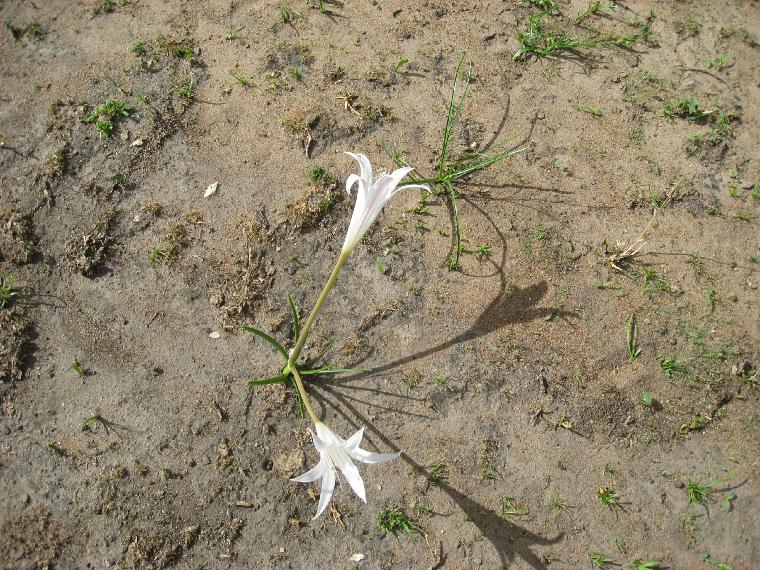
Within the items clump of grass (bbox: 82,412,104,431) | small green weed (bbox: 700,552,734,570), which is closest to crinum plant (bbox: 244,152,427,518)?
clump of grass (bbox: 82,412,104,431)

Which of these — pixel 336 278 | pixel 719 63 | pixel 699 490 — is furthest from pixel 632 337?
pixel 719 63

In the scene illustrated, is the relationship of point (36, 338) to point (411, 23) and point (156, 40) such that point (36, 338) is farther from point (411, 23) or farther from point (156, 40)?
point (411, 23)

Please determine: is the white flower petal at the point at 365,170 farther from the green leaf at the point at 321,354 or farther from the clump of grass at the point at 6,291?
the clump of grass at the point at 6,291

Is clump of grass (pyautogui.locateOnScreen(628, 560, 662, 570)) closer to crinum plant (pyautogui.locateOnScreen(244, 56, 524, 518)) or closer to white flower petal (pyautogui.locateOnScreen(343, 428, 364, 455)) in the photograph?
crinum plant (pyautogui.locateOnScreen(244, 56, 524, 518))

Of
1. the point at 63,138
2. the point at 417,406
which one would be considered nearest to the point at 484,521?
the point at 417,406

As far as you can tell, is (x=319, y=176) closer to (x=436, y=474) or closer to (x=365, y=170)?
(x=365, y=170)

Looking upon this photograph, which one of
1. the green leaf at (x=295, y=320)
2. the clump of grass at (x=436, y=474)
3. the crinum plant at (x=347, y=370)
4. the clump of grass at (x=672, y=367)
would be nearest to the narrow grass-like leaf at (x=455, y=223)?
the crinum plant at (x=347, y=370)
